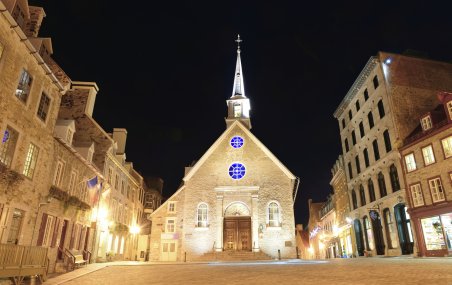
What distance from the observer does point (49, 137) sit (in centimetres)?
1505

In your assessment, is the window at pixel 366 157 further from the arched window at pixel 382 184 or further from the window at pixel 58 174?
the window at pixel 58 174

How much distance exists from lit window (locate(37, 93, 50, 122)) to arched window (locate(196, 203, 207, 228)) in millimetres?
16666

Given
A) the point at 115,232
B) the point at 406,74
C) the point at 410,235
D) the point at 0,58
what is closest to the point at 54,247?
the point at 0,58

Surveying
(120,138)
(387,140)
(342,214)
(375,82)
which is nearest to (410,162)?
(387,140)

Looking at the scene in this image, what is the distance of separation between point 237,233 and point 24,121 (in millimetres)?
19492

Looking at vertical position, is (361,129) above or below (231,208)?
above

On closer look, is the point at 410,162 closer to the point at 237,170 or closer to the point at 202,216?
the point at 237,170

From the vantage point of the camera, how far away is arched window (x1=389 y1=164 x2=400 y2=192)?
24.5m

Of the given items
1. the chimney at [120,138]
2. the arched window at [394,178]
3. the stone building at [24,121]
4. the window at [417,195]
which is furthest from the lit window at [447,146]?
the chimney at [120,138]

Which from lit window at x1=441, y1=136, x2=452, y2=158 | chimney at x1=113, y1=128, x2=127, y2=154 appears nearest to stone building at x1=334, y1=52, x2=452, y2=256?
lit window at x1=441, y1=136, x2=452, y2=158

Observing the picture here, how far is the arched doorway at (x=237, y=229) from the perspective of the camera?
27453mm

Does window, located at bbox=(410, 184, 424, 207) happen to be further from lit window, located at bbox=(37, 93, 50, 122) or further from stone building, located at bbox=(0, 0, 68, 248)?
lit window, located at bbox=(37, 93, 50, 122)

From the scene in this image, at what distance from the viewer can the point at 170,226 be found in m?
28.8

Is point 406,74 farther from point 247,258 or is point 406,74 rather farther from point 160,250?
point 160,250
